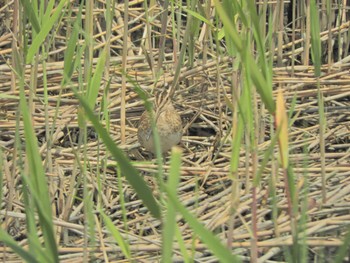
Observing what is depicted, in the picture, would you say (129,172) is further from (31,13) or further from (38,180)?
(31,13)

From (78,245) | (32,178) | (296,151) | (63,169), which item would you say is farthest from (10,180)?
(296,151)

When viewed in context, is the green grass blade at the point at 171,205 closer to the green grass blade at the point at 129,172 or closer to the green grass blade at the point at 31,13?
the green grass blade at the point at 129,172

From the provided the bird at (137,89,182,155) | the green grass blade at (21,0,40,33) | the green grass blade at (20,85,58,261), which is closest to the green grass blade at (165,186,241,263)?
the green grass blade at (20,85,58,261)

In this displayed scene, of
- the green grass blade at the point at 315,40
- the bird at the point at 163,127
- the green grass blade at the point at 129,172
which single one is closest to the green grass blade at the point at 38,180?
the green grass blade at the point at 129,172

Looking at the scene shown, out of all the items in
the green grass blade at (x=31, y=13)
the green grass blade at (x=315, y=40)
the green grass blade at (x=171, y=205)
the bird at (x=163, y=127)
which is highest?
the green grass blade at (x=31, y=13)

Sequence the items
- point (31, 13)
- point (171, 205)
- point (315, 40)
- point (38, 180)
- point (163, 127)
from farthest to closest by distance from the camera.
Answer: point (163, 127) → point (315, 40) → point (31, 13) → point (38, 180) → point (171, 205)

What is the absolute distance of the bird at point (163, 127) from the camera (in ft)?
11.0

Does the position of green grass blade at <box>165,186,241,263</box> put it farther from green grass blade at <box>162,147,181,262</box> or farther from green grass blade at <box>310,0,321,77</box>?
green grass blade at <box>310,0,321,77</box>

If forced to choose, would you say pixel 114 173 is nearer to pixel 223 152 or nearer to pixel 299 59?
pixel 223 152

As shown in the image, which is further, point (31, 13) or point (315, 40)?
point (315, 40)

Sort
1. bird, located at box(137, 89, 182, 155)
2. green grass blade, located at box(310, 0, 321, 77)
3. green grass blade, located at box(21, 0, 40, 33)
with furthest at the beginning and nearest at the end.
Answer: bird, located at box(137, 89, 182, 155) → green grass blade, located at box(310, 0, 321, 77) → green grass blade, located at box(21, 0, 40, 33)

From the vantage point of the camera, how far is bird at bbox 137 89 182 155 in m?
3.36

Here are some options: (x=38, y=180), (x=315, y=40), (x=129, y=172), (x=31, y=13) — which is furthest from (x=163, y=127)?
(x=129, y=172)

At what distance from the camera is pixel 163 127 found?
338cm
